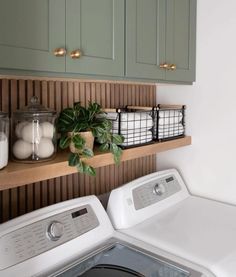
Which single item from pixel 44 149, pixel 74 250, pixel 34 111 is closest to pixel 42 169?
pixel 44 149

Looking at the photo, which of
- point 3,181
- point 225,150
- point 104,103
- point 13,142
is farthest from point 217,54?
point 3,181

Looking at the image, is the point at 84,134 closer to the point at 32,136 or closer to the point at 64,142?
the point at 64,142

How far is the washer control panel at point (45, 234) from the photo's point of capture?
0.95 metres

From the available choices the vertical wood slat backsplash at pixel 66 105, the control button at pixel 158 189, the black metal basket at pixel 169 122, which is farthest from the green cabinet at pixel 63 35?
the control button at pixel 158 189

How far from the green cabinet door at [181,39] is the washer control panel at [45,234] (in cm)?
79

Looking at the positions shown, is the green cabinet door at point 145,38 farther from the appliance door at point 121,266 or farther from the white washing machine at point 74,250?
Result: the appliance door at point 121,266

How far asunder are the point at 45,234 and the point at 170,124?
90 cm

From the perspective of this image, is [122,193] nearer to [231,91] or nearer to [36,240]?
[36,240]

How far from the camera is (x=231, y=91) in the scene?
158cm

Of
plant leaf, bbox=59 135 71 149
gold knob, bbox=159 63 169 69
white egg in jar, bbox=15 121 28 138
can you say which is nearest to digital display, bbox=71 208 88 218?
plant leaf, bbox=59 135 71 149

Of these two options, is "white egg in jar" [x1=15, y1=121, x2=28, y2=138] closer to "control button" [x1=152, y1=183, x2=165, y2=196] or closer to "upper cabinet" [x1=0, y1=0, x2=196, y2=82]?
"upper cabinet" [x1=0, y1=0, x2=196, y2=82]

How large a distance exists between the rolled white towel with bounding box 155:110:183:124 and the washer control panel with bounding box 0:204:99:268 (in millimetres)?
626

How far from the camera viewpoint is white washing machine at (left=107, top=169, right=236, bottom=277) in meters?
1.13

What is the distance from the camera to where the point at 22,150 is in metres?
1.05
